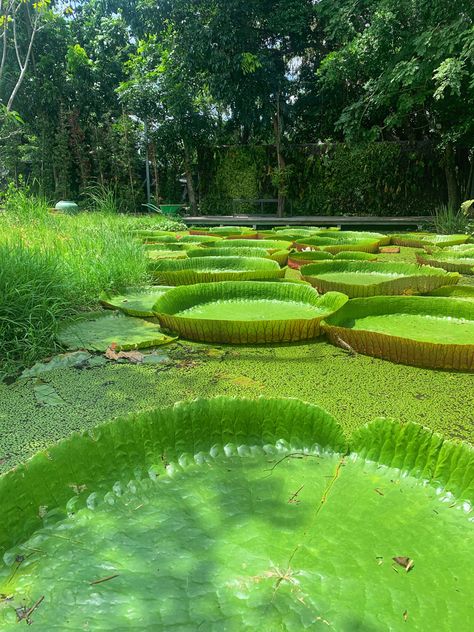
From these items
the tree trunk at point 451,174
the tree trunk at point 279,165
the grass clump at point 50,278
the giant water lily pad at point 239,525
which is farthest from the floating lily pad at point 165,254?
the tree trunk at point 451,174

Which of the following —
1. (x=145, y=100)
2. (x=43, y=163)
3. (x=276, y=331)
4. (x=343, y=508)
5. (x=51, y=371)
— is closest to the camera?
(x=343, y=508)

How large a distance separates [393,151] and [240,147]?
340cm

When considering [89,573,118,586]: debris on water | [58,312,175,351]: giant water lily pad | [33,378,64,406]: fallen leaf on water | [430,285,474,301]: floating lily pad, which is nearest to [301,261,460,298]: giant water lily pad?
[430,285,474,301]: floating lily pad

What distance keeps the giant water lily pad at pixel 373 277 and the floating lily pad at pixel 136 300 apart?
0.86 meters

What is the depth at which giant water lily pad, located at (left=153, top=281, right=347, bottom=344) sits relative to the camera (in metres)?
1.77

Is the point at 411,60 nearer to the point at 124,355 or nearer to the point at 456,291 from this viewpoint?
the point at 456,291

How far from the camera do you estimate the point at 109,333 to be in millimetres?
1947

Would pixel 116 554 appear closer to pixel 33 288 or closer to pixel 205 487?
pixel 205 487

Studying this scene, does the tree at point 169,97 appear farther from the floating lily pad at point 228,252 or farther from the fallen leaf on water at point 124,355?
the fallen leaf on water at point 124,355

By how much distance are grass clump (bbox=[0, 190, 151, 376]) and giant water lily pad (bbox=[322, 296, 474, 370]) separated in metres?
1.12

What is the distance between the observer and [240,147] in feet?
36.2

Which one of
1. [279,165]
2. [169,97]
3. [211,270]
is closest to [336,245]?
[211,270]

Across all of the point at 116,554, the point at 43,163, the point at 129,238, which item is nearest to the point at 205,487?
the point at 116,554

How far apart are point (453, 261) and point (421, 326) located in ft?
6.15
